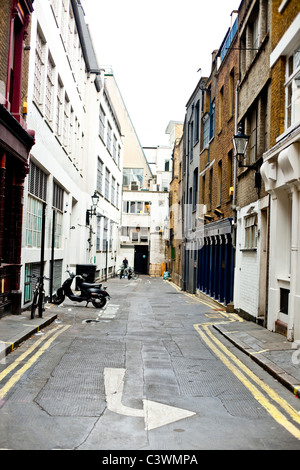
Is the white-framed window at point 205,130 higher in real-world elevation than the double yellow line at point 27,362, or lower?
higher

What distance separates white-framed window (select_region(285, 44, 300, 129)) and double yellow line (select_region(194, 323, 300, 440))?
5.40 m

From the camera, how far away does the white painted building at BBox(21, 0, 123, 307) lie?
15523mm

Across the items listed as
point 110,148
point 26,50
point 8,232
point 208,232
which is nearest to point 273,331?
point 8,232

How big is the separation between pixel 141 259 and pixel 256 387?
179 ft

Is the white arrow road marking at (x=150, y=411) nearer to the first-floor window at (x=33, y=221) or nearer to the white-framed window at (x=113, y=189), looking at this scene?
the first-floor window at (x=33, y=221)

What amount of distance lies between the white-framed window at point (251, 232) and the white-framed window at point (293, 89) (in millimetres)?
3710

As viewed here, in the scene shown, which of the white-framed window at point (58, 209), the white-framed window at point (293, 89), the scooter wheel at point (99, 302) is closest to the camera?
the white-framed window at point (293, 89)

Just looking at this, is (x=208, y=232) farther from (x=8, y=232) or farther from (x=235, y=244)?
(x=8, y=232)

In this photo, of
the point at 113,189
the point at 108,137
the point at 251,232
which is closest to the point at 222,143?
the point at 251,232

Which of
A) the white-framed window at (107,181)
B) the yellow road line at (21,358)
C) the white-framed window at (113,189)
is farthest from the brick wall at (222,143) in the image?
the white-framed window at (113,189)

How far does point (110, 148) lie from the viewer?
39781mm

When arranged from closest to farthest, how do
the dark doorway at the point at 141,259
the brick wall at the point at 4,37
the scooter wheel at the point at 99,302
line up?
the brick wall at the point at 4,37 → the scooter wheel at the point at 99,302 → the dark doorway at the point at 141,259

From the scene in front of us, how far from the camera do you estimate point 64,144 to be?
70.9ft

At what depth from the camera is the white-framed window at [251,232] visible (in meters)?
15.0
